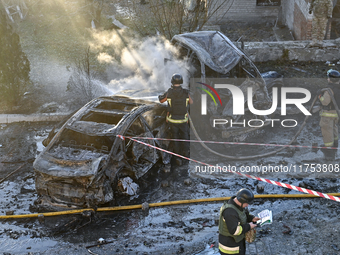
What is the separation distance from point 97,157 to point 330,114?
472 cm

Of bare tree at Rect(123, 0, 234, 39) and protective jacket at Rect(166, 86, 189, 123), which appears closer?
protective jacket at Rect(166, 86, 189, 123)

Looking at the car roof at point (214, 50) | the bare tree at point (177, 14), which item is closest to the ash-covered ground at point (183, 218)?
the car roof at point (214, 50)

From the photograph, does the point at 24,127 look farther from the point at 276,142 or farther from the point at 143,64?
the point at 276,142

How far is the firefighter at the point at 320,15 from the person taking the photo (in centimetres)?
1341

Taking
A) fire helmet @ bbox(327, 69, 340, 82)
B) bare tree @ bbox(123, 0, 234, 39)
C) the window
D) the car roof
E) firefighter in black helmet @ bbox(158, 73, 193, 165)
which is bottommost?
firefighter in black helmet @ bbox(158, 73, 193, 165)

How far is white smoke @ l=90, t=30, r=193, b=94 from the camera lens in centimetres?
952

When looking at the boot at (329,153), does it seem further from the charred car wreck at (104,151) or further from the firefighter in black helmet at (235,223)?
the firefighter in black helmet at (235,223)

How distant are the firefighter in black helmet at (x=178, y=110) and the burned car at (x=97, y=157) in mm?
420

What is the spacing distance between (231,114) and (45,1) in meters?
15.7

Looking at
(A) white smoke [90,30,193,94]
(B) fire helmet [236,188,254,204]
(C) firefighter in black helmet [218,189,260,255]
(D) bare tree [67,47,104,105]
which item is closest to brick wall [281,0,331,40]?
(A) white smoke [90,30,193,94]

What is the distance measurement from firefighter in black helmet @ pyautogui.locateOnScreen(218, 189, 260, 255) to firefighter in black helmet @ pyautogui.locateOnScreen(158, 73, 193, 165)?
3458 mm

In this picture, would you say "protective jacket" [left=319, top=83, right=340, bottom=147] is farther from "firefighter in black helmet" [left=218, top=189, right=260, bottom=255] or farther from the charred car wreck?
"firefighter in black helmet" [left=218, top=189, right=260, bottom=255]

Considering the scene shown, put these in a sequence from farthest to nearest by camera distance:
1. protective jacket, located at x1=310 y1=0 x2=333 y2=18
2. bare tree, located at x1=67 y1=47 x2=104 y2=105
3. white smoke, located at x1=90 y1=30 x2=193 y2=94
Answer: protective jacket, located at x1=310 y1=0 x2=333 y2=18 < bare tree, located at x1=67 y1=47 x2=104 y2=105 < white smoke, located at x1=90 y1=30 x2=193 y2=94

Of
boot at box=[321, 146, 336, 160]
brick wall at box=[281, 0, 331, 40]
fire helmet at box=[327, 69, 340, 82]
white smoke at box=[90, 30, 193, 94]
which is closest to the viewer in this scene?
fire helmet at box=[327, 69, 340, 82]
